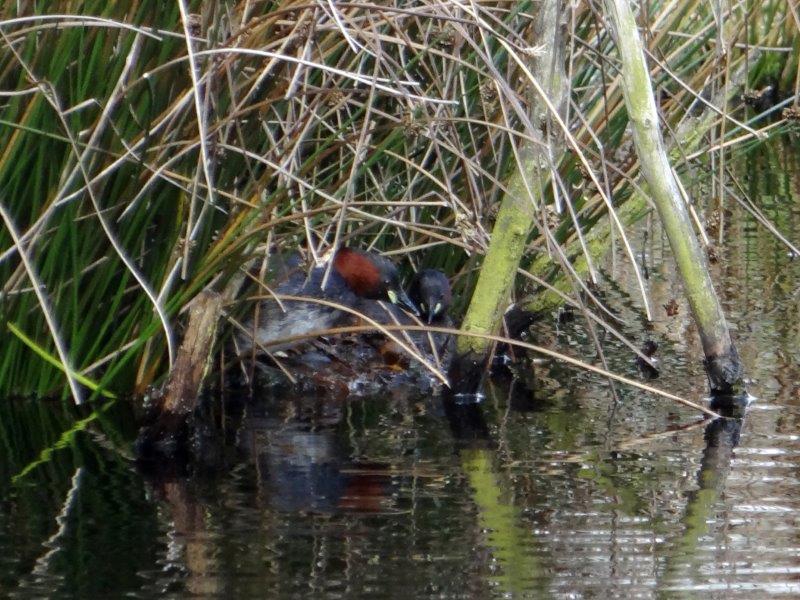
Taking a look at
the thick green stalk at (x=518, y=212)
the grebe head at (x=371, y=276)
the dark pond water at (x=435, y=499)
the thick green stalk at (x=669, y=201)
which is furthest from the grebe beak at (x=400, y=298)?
the thick green stalk at (x=669, y=201)

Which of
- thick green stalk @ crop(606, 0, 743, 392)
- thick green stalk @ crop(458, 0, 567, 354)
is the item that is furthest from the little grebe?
thick green stalk @ crop(606, 0, 743, 392)

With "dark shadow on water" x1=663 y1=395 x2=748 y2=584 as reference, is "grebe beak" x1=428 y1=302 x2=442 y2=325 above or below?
above

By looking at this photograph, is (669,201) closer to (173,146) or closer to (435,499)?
(435,499)

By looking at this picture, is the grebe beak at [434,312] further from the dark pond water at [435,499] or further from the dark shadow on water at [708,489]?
the dark shadow on water at [708,489]

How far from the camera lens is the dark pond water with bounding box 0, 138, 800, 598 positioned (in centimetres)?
318

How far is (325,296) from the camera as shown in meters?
5.48

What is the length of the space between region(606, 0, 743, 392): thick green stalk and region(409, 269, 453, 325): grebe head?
1.06 meters

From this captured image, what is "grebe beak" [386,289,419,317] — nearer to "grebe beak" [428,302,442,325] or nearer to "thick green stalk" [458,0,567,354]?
"grebe beak" [428,302,442,325]

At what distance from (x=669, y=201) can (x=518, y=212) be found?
1.54 ft

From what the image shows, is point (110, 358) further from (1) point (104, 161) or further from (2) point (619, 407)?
(2) point (619, 407)

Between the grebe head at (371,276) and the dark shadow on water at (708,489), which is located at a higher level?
the grebe head at (371,276)

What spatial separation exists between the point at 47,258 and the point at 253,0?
99 cm

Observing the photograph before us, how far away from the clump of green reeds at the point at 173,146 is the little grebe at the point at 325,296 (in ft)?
1.22

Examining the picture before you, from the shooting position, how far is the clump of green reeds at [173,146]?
4289mm
